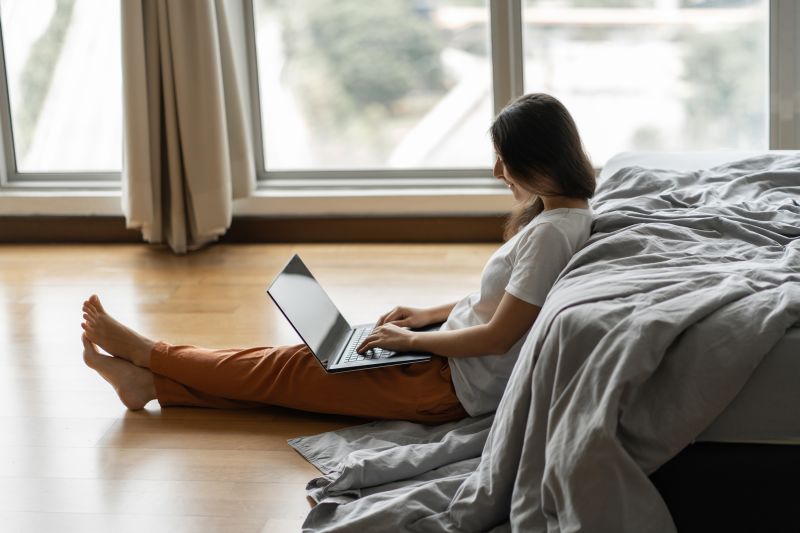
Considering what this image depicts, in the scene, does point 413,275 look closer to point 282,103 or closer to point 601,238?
point 282,103

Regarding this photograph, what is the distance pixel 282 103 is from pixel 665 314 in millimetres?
2983

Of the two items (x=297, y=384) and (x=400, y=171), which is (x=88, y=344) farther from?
(x=400, y=171)

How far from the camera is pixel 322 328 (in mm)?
2605

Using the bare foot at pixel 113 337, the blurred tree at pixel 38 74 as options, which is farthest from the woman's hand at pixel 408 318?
the blurred tree at pixel 38 74

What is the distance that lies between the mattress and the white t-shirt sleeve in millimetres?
511

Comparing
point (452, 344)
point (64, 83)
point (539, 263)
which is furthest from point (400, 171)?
point (539, 263)

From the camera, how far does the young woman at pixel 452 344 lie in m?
2.23

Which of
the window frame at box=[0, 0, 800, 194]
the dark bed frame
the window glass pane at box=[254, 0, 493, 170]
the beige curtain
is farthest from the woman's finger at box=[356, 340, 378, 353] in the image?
the window glass pane at box=[254, 0, 493, 170]

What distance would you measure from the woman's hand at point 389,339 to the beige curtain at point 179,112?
1.86 metres

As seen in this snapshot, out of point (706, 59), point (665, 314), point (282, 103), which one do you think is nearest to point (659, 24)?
point (706, 59)

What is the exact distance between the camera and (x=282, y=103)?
4551 millimetres

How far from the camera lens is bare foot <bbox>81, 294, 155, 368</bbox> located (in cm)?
266

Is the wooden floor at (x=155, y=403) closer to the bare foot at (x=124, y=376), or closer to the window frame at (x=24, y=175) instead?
the bare foot at (x=124, y=376)

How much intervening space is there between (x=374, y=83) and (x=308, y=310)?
6.64 feet
